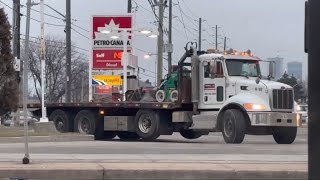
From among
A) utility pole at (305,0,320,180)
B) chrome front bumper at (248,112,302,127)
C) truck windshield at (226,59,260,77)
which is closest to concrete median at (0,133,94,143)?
truck windshield at (226,59,260,77)

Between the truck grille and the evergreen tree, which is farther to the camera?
the evergreen tree

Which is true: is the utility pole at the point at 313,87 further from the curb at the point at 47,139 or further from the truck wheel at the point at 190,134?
the truck wheel at the point at 190,134

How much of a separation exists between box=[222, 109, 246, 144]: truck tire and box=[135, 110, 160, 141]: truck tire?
9.78ft

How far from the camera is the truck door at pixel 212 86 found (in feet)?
66.0

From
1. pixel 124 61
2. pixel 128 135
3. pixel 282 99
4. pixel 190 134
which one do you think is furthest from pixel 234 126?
pixel 124 61

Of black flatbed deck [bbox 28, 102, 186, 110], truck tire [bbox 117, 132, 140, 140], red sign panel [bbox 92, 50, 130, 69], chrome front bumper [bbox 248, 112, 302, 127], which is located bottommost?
truck tire [bbox 117, 132, 140, 140]

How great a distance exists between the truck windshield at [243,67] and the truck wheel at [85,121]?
658 cm

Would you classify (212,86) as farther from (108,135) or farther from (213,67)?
(108,135)

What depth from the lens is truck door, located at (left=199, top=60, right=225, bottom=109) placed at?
20109 mm

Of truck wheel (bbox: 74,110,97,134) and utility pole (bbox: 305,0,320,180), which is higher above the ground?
utility pole (bbox: 305,0,320,180)

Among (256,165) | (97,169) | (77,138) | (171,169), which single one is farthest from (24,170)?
(77,138)

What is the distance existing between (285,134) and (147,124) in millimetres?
5336

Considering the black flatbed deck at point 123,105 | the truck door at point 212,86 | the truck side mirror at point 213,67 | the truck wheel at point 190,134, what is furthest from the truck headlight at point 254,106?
the truck wheel at point 190,134

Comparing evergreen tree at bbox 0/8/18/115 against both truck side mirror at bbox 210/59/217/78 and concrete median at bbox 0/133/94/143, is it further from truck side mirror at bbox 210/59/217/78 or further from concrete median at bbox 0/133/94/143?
truck side mirror at bbox 210/59/217/78
